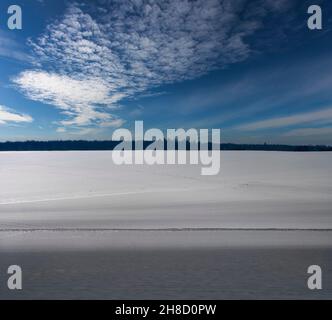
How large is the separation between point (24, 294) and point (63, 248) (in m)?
1.15

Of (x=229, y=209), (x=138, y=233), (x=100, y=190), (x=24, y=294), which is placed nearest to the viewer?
(x=24, y=294)

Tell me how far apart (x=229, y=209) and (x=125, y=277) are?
148 inches

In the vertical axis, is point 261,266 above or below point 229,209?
below

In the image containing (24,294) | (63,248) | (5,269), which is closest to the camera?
(24,294)

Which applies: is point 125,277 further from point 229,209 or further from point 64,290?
point 229,209

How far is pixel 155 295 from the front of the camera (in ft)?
9.68

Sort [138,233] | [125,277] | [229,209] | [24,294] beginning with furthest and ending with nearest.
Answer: [229,209] → [138,233] → [125,277] → [24,294]
